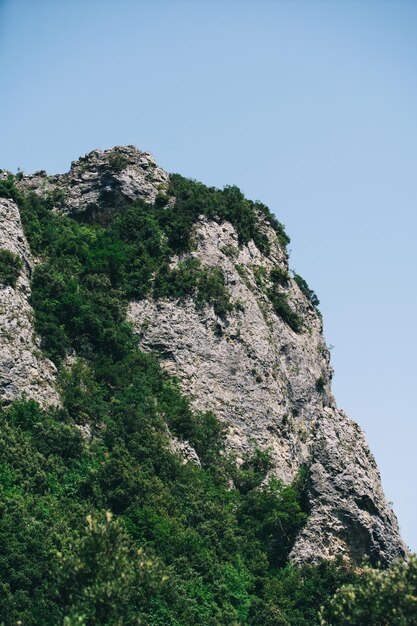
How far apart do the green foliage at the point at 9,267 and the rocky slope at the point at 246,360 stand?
2.33ft

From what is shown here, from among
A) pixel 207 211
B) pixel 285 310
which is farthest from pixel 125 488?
pixel 207 211

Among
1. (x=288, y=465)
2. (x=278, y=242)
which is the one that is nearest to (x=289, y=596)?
(x=288, y=465)

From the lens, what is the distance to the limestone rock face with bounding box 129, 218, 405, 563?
2077 inches

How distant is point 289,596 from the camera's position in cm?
4816

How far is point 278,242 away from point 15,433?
40.6 meters

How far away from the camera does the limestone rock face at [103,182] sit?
74.8 metres

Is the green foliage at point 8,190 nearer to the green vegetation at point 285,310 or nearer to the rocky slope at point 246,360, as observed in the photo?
the rocky slope at point 246,360

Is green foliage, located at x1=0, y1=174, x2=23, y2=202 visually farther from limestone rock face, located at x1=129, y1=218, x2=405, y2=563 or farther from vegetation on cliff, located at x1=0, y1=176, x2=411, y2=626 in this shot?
limestone rock face, located at x1=129, y1=218, x2=405, y2=563

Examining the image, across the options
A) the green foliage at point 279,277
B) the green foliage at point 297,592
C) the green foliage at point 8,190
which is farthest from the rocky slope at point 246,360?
the green foliage at point 8,190

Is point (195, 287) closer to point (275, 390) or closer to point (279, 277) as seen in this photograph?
point (275, 390)

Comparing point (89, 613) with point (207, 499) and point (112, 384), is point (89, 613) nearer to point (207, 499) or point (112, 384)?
point (207, 499)

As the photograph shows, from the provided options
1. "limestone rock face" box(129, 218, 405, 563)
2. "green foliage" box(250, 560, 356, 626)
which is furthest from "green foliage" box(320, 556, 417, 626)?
"limestone rock face" box(129, 218, 405, 563)

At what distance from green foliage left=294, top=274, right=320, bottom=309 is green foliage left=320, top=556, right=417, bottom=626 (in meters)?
48.2

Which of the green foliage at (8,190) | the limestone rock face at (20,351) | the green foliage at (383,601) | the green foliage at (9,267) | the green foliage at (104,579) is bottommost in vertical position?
the green foliage at (104,579)
